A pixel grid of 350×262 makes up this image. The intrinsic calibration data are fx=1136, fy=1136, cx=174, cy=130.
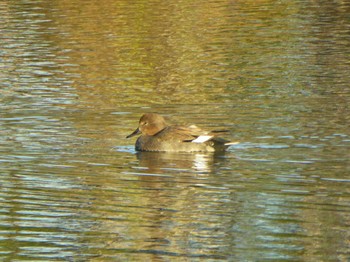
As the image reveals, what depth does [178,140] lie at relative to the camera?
1404 centimetres

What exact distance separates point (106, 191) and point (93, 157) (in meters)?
1.93

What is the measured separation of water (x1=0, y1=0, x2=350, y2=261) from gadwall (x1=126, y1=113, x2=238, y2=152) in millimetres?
180

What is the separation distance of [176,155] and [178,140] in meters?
0.22

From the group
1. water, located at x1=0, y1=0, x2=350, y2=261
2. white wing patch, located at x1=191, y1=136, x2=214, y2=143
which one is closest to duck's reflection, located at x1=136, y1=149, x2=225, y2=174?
water, located at x1=0, y1=0, x2=350, y2=261

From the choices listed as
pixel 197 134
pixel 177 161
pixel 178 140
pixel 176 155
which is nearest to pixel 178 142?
pixel 178 140

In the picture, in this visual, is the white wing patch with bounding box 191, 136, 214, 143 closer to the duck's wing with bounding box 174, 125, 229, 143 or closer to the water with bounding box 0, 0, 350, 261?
the duck's wing with bounding box 174, 125, 229, 143

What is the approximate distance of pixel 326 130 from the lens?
14539 millimetres

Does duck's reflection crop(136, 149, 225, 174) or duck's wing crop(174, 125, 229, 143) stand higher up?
duck's wing crop(174, 125, 229, 143)

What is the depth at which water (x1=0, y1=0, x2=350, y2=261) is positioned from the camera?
942 cm

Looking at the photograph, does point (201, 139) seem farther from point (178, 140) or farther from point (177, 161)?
point (177, 161)

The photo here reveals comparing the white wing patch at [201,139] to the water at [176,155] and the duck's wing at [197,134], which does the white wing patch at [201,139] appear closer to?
the duck's wing at [197,134]

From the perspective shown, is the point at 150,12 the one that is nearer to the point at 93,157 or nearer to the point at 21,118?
the point at 21,118

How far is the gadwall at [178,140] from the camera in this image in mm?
13820

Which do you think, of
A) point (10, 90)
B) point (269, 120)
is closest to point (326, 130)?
point (269, 120)
